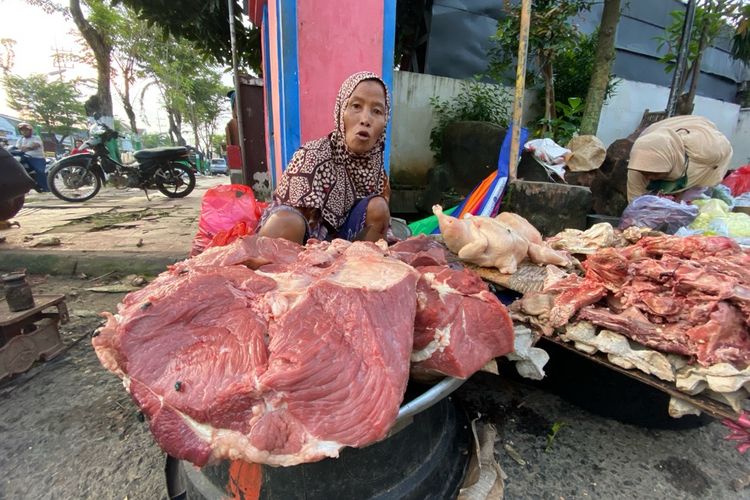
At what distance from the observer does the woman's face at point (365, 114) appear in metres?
2.42

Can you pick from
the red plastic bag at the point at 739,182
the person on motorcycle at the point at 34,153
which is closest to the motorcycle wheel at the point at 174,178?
the person on motorcycle at the point at 34,153

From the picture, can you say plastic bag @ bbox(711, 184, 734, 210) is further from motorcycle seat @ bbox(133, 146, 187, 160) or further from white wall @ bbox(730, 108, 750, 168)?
motorcycle seat @ bbox(133, 146, 187, 160)

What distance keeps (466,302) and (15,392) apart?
2.72 meters

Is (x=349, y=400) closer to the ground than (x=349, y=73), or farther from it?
closer to the ground

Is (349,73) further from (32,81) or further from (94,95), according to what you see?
(32,81)

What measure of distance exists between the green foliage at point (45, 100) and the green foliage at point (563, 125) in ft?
133

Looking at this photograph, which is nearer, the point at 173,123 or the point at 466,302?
the point at 466,302

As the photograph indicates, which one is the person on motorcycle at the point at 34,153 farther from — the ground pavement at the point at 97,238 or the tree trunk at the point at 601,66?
the tree trunk at the point at 601,66

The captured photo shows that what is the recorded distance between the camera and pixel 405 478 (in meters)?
1.34

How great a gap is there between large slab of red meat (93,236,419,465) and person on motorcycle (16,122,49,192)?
1271cm

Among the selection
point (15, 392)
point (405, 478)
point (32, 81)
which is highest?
point (32, 81)

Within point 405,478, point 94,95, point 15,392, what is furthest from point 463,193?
point 94,95

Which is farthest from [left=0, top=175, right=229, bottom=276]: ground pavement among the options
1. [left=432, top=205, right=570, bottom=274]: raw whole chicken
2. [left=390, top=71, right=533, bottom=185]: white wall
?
[left=390, top=71, right=533, bottom=185]: white wall

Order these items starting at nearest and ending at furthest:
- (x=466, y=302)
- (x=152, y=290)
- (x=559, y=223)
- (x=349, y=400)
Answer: (x=349, y=400)
(x=152, y=290)
(x=466, y=302)
(x=559, y=223)
